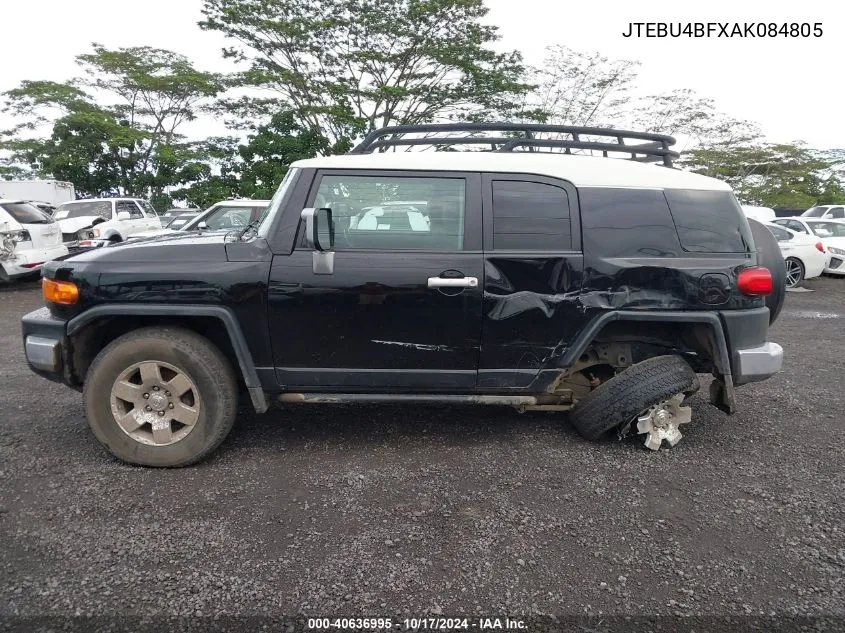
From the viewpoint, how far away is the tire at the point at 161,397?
307cm

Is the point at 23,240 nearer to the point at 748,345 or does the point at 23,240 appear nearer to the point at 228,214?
the point at 228,214

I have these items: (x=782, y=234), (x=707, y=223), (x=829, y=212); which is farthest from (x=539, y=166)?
(x=829, y=212)

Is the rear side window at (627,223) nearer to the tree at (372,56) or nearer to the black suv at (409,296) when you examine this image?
the black suv at (409,296)

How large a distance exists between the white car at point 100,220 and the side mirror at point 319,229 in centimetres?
1015

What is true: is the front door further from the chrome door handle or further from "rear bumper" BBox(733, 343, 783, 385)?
"rear bumper" BBox(733, 343, 783, 385)

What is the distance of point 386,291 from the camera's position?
3072 millimetres

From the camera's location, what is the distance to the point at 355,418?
3904 millimetres

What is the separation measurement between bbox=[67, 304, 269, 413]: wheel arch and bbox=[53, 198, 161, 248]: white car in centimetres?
927

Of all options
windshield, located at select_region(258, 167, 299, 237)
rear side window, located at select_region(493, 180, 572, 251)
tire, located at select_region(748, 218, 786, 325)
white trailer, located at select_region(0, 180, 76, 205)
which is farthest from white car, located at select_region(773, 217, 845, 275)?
white trailer, located at select_region(0, 180, 76, 205)

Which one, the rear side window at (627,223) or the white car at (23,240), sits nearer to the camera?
the rear side window at (627,223)

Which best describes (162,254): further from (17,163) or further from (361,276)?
(17,163)

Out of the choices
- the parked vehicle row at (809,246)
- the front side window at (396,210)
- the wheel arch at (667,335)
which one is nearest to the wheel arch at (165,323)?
the front side window at (396,210)

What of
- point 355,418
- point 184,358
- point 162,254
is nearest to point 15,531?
point 184,358

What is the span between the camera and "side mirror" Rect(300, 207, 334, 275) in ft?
9.67
